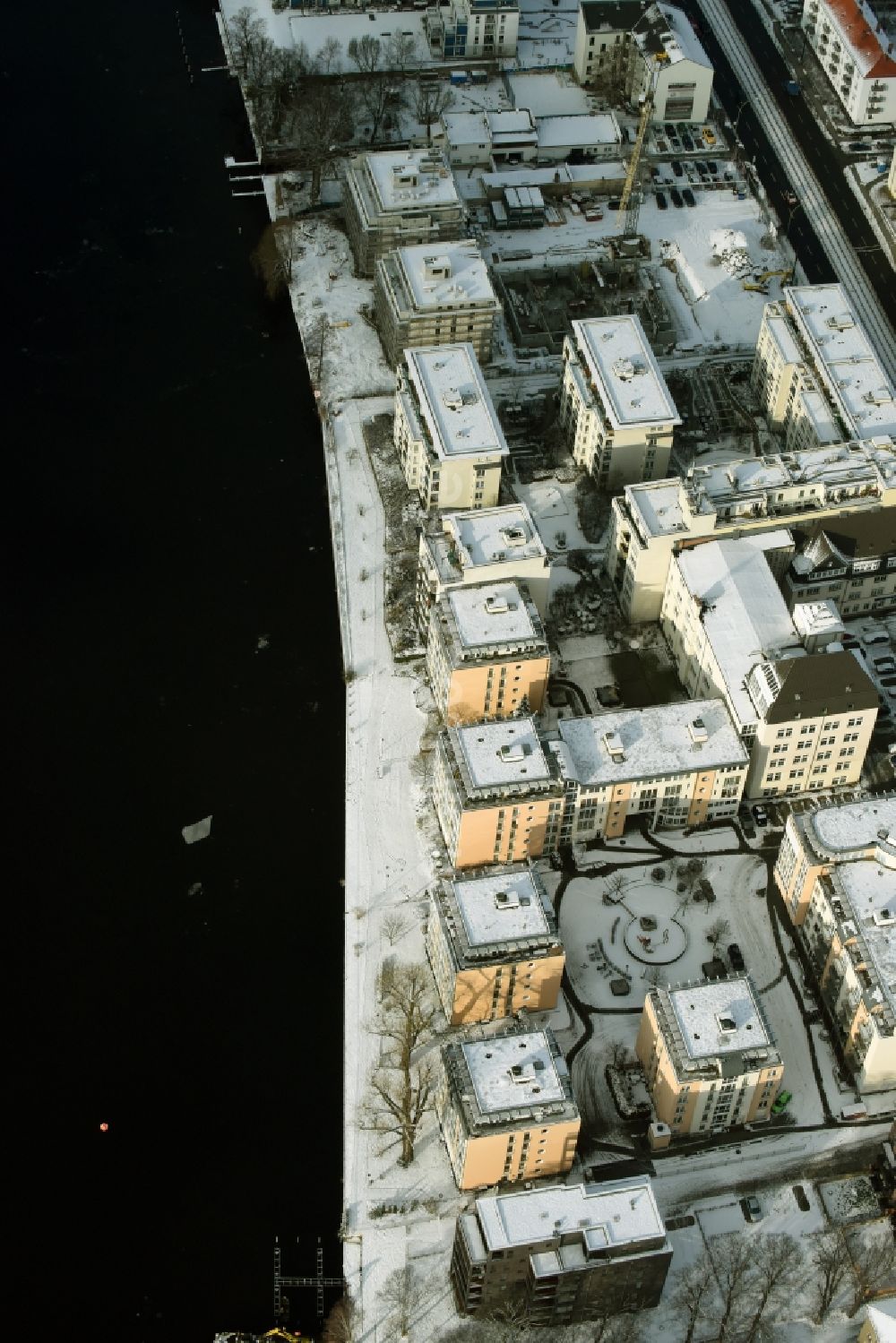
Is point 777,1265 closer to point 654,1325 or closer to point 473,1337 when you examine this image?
point 654,1325

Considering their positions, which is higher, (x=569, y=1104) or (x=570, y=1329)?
(x=569, y=1104)

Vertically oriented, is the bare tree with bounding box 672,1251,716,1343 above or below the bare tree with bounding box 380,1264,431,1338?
below

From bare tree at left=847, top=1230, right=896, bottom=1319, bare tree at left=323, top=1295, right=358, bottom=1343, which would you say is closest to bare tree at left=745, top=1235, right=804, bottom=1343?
bare tree at left=847, top=1230, right=896, bottom=1319

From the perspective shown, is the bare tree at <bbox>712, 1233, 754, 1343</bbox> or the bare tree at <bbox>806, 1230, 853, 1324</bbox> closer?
the bare tree at <bbox>712, 1233, 754, 1343</bbox>

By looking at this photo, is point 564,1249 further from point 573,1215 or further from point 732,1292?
point 732,1292

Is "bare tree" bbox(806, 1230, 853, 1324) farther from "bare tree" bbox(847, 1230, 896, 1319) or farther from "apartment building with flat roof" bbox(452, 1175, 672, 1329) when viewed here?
"apartment building with flat roof" bbox(452, 1175, 672, 1329)

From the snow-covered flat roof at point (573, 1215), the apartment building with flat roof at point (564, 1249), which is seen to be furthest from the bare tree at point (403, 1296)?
the snow-covered flat roof at point (573, 1215)

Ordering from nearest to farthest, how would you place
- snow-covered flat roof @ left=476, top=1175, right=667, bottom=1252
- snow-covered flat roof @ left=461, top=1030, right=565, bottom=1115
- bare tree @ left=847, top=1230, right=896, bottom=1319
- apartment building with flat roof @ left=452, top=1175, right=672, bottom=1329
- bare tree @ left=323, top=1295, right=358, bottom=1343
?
1. apartment building with flat roof @ left=452, top=1175, right=672, bottom=1329
2. snow-covered flat roof @ left=476, top=1175, right=667, bottom=1252
3. bare tree @ left=323, top=1295, right=358, bottom=1343
4. snow-covered flat roof @ left=461, top=1030, right=565, bottom=1115
5. bare tree @ left=847, top=1230, right=896, bottom=1319

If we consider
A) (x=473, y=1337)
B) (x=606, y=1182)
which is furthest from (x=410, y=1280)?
(x=606, y=1182)
